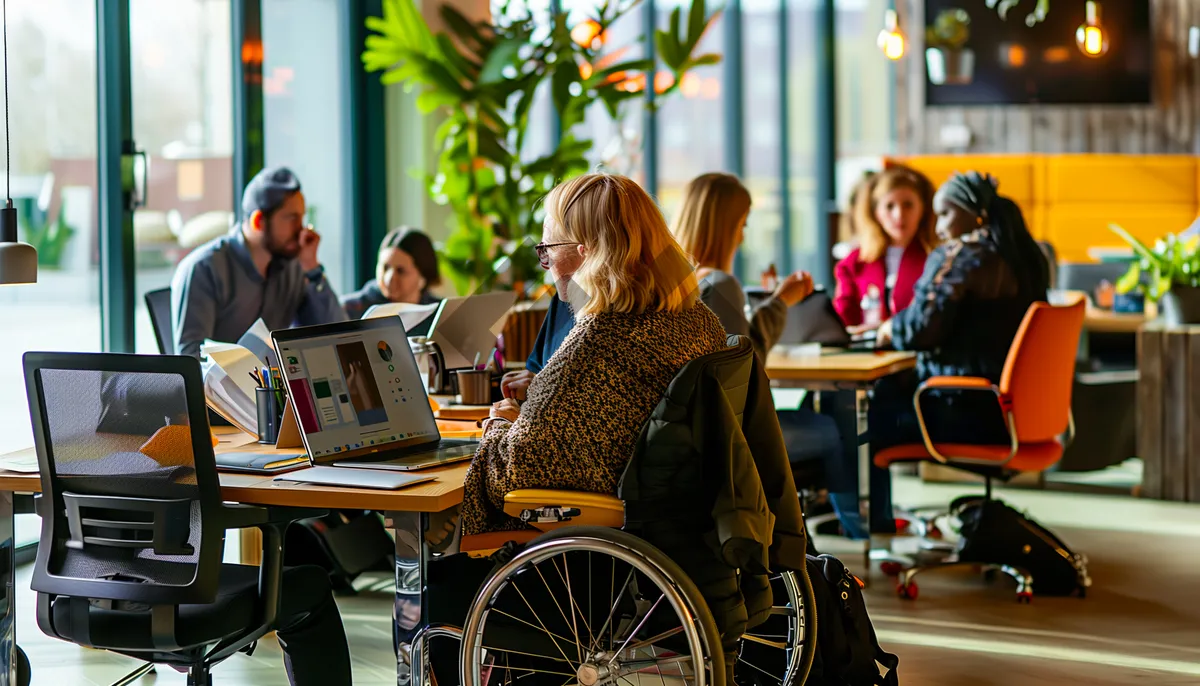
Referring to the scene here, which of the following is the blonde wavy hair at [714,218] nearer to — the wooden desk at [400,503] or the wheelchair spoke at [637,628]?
the wooden desk at [400,503]

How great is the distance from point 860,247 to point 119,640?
3.78m

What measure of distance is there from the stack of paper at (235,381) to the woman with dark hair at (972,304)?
2223 mm

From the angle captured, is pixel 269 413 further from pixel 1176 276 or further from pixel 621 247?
pixel 1176 276

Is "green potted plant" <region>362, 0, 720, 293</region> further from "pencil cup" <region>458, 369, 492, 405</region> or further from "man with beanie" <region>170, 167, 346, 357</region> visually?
"pencil cup" <region>458, 369, 492, 405</region>

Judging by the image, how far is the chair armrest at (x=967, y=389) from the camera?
4.15m

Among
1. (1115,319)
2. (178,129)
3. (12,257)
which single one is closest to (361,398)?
(12,257)

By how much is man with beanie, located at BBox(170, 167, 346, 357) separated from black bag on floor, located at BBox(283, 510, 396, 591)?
0.65 metres

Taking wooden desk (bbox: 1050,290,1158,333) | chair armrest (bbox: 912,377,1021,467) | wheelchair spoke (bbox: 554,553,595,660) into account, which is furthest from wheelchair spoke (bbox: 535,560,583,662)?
wooden desk (bbox: 1050,290,1158,333)

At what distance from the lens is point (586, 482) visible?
2449 mm

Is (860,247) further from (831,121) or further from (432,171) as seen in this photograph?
(831,121)

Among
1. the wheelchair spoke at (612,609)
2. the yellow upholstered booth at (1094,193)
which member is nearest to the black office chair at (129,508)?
the wheelchair spoke at (612,609)

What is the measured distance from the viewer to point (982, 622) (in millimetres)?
3926

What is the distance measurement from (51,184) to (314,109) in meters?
1.81

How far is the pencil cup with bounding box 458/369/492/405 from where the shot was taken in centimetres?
348
